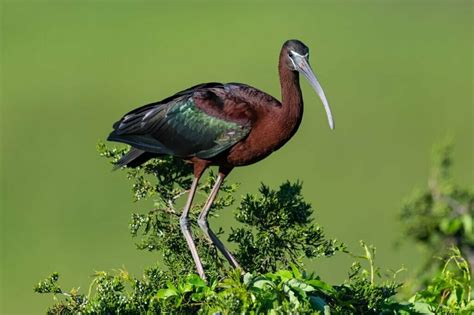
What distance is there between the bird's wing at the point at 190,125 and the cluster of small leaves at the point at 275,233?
0.85 meters

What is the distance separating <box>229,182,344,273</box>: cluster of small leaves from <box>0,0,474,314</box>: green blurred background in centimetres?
1042

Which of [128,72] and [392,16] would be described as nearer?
[128,72]

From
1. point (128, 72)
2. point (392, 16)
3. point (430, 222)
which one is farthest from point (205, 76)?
point (430, 222)

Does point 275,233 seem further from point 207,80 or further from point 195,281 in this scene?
point 207,80

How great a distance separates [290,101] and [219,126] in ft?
1.82

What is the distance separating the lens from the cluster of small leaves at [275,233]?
23.6 feet

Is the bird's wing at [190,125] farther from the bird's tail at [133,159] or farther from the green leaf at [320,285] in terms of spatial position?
the green leaf at [320,285]

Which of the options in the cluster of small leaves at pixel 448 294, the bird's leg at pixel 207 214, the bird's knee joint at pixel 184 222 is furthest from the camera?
the bird's leg at pixel 207 214

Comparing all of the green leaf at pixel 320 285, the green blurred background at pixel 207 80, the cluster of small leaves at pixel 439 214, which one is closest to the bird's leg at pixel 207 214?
the green leaf at pixel 320 285

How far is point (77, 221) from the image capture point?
74.3 feet

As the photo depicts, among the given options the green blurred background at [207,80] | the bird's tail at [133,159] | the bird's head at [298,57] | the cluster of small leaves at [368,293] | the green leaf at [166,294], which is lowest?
the green leaf at [166,294]

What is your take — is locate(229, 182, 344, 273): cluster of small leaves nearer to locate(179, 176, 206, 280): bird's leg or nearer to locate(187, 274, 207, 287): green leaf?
locate(179, 176, 206, 280): bird's leg

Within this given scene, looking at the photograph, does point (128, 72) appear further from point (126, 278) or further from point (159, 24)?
point (126, 278)

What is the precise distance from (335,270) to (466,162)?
8.89 metres
